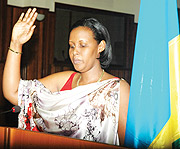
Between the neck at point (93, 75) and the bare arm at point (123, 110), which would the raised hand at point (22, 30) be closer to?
the neck at point (93, 75)

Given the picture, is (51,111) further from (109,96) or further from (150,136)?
(150,136)

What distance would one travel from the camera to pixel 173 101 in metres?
1.01

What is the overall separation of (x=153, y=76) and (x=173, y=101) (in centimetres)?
11

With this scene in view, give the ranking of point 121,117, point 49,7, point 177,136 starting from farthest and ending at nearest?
point 49,7 → point 121,117 → point 177,136

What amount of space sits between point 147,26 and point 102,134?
52 centimetres

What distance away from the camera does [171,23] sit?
1033 millimetres

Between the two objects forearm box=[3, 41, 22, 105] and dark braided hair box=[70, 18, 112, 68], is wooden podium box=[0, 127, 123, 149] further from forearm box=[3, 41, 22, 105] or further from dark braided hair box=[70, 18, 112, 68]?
dark braided hair box=[70, 18, 112, 68]

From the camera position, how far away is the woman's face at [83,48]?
1.36m

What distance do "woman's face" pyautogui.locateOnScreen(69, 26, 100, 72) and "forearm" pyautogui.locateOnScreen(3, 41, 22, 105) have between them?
239mm

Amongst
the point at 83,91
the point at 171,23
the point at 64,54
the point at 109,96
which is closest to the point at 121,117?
the point at 109,96

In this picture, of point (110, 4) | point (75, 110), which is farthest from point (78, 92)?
point (110, 4)

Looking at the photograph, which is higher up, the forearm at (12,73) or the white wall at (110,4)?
the white wall at (110,4)

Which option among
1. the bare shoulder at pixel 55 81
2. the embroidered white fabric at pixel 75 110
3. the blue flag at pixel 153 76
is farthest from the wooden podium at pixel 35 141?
the bare shoulder at pixel 55 81

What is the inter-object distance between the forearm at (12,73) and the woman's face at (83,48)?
239 millimetres
